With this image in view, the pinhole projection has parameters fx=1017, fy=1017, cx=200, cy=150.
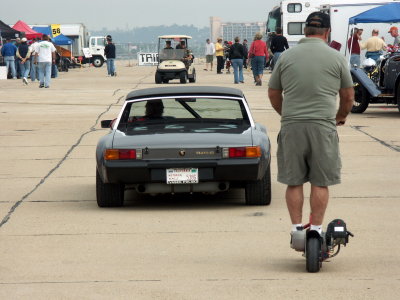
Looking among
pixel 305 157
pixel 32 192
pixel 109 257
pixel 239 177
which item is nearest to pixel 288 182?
pixel 305 157

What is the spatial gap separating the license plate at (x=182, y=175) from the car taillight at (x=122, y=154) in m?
0.32

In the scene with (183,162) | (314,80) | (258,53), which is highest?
(314,80)

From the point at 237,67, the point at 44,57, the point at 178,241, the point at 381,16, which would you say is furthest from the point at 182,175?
the point at 237,67

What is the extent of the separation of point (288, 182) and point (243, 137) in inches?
108

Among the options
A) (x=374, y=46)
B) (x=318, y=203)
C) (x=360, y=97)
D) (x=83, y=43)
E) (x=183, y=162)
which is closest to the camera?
(x=318, y=203)

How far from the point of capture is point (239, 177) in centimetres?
912

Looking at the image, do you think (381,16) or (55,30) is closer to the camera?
(381,16)

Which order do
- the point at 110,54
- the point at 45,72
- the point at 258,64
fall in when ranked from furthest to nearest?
the point at 110,54
the point at 45,72
the point at 258,64

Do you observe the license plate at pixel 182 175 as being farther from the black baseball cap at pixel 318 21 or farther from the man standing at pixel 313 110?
the black baseball cap at pixel 318 21

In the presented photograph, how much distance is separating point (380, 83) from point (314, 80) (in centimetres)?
1374

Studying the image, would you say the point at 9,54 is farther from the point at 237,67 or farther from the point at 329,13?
the point at 329,13

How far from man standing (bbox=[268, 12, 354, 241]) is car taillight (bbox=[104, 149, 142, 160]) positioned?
271 cm

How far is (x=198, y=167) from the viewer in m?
9.13

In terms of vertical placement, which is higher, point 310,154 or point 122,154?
point 310,154
